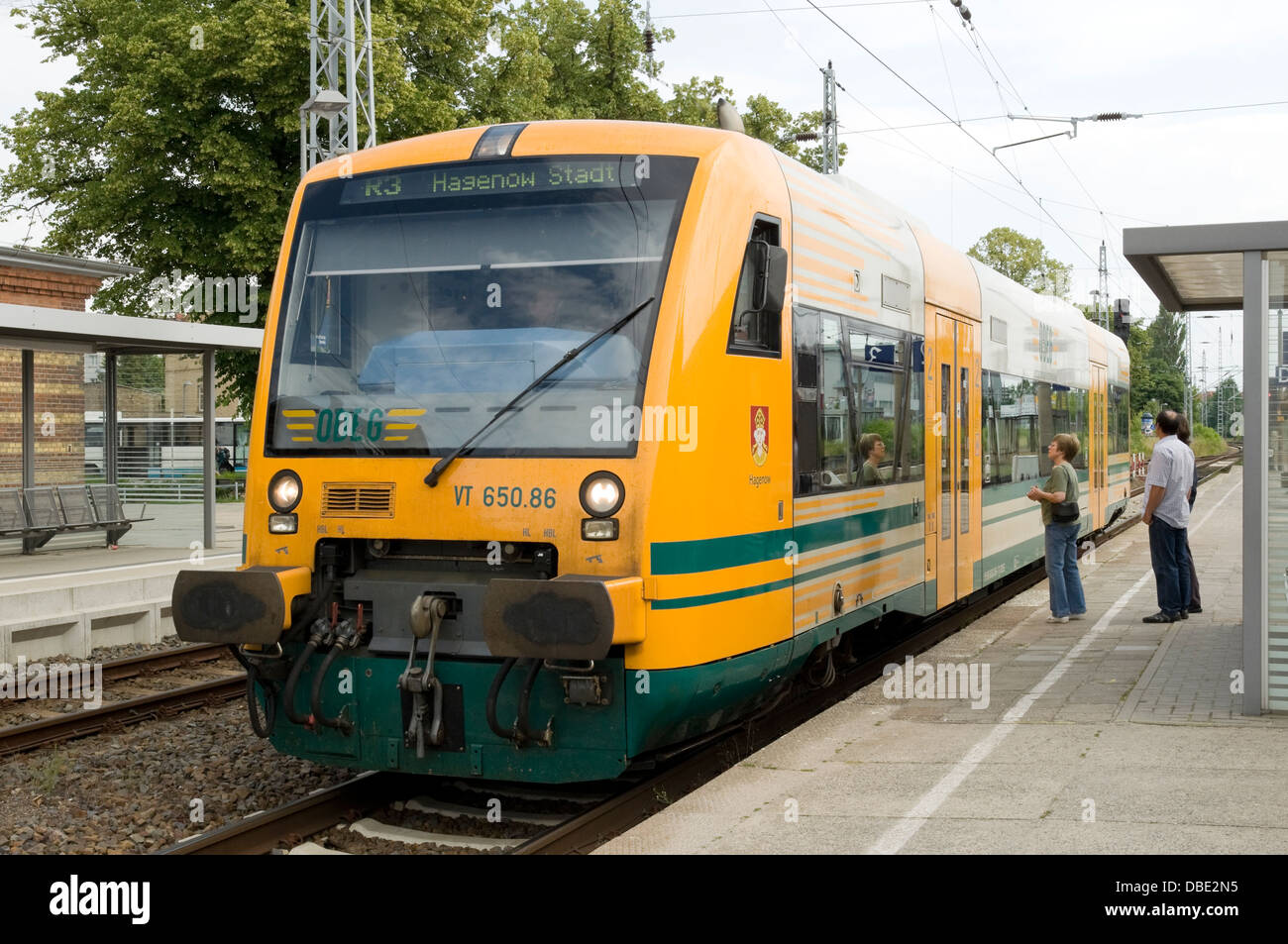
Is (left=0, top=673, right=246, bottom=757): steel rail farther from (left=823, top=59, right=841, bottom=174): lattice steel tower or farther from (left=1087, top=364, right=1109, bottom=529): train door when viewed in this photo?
(left=823, top=59, right=841, bottom=174): lattice steel tower

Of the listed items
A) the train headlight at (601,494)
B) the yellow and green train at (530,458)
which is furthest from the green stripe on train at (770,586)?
the train headlight at (601,494)

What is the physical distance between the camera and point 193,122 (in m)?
26.4

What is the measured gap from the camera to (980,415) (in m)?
12.4

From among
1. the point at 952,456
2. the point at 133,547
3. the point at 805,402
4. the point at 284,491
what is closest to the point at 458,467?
the point at 284,491

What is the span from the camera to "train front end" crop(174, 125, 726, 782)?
6.32m

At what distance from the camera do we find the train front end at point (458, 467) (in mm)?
6316

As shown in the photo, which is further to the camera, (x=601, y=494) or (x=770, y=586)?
(x=770, y=586)

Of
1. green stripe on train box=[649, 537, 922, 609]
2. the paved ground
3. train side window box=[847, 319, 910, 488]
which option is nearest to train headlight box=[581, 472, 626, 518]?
green stripe on train box=[649, 537, 922, 609]

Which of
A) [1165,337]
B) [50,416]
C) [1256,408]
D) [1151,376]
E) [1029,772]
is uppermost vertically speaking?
[1165,337]

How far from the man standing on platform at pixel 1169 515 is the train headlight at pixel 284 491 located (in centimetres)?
731

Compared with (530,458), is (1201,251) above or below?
above

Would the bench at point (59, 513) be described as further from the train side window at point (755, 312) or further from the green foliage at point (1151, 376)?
the green foliage at point (1151, 376)

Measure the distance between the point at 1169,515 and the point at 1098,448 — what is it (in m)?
8.35

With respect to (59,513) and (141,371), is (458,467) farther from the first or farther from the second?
(141,371)
